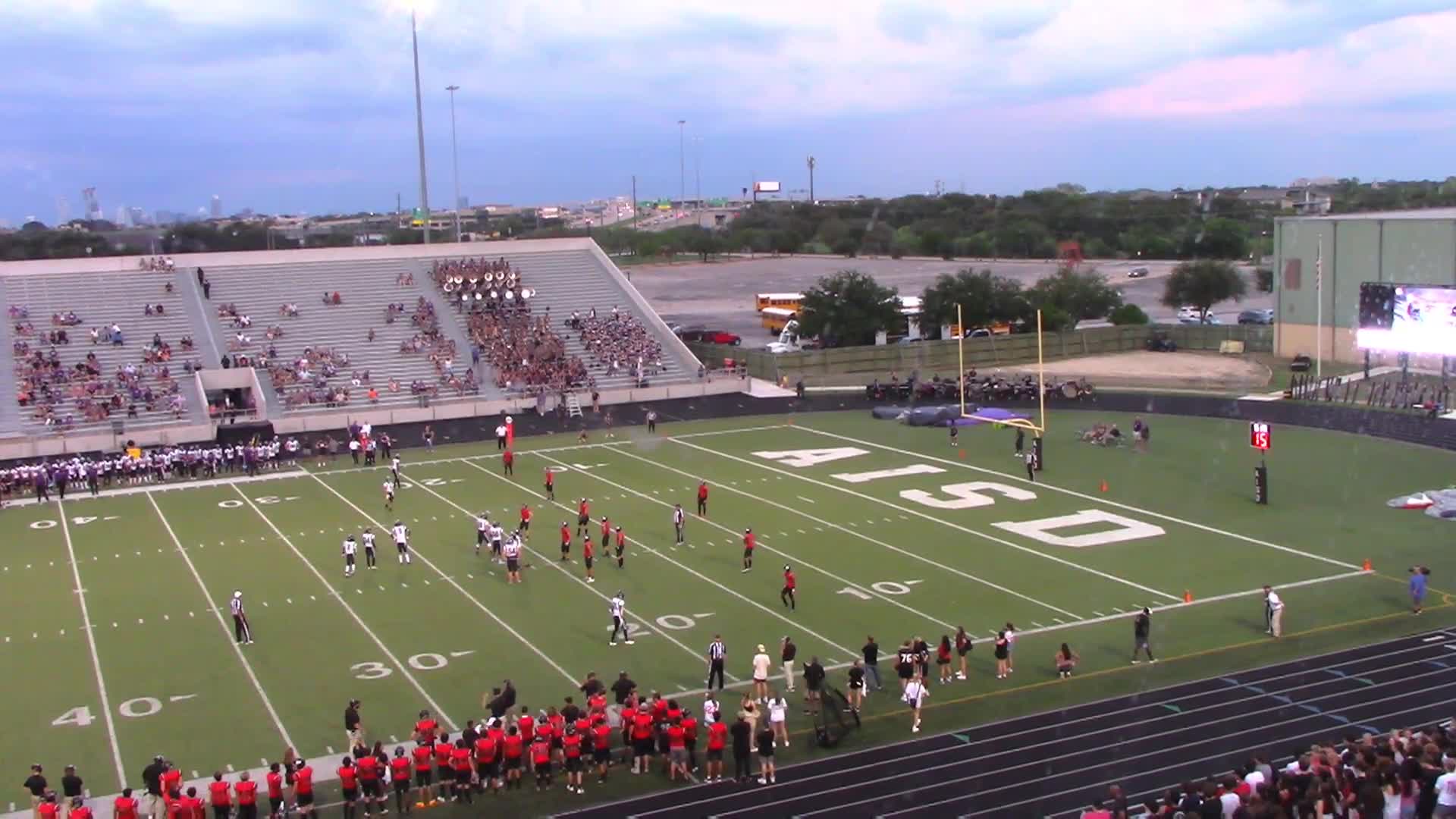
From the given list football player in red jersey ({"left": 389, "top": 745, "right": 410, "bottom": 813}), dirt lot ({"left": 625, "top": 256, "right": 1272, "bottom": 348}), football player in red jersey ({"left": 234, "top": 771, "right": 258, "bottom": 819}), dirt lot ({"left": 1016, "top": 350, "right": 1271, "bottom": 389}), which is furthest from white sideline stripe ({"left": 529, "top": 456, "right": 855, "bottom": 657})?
dirt lot ({"left": 625, "top": 256, "right": 1272, "bottom": 348})

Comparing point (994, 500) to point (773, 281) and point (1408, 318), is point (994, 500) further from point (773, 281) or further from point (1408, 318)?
point (773, 281)

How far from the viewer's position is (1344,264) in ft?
161

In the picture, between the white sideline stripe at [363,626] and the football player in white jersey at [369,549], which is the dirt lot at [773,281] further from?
the football player in white jersey at [369,549]

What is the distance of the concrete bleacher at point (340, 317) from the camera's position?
47.2 meters

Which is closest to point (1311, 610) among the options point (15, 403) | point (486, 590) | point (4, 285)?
point (486, 590)

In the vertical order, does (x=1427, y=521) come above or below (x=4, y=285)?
below

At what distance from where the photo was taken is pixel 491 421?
44.1 metres

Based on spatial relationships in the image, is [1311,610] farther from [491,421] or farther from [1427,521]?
[491,421]

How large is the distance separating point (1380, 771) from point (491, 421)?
35.1 metres

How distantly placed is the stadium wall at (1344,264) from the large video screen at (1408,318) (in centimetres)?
615

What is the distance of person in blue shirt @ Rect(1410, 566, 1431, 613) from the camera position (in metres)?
20.7

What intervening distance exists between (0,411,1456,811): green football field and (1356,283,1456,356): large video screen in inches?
197

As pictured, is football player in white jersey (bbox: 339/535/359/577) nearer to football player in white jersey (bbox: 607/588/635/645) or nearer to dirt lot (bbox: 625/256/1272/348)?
football player in white jersey (bbox: 607/588/635/645)

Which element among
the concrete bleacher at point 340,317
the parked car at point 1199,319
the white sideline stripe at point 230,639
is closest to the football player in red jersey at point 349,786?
the white sideline stripe at point 230,639
